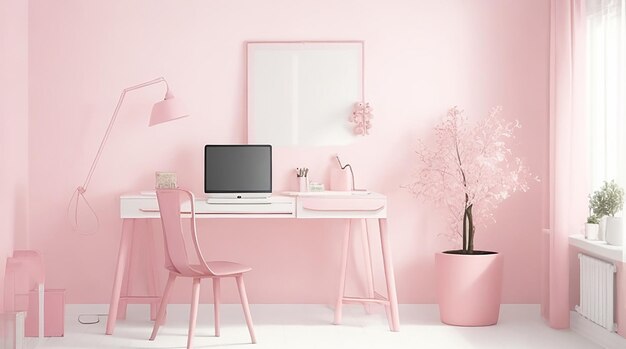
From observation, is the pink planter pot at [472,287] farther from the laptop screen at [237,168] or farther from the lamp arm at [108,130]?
the lamp arm at [108,130]

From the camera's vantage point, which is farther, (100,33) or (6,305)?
(100,33)

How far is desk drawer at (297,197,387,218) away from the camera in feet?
15.3

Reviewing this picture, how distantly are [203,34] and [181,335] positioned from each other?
1.91 m

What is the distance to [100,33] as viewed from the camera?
517 centimetres

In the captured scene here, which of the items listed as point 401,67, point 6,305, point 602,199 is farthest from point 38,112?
point 602,199

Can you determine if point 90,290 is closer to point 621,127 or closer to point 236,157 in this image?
point 236,157

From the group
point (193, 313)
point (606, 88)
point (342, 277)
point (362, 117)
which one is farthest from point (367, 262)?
point (606, 88)

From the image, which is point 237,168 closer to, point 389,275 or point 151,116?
point 151,116

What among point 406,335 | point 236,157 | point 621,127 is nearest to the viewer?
Answer: point 621,127

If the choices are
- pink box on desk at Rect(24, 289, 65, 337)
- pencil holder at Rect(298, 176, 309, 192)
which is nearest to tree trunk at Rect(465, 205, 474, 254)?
pencil holder at Rect(298, 176, 309, 192)

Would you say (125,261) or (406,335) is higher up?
(125,261)

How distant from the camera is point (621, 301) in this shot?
420cm

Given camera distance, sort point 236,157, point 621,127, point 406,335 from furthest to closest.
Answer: point 236,157 → point 406,335 → point 621,127

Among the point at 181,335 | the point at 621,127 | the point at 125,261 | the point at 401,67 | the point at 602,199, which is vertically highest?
the point at 401,67
